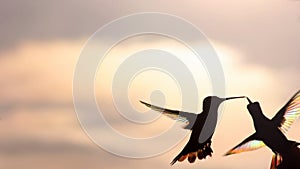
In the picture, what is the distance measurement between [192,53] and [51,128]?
0.75 meters

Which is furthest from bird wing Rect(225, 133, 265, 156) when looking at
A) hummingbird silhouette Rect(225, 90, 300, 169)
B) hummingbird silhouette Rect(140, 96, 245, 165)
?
hummingbird silhouette Rect(140, 96, 245, 165)

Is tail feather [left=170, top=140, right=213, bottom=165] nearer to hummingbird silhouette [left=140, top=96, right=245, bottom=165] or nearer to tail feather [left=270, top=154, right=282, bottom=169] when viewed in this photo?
hummingbird silhouette [left=140, top=96, right=245, bottom=165]

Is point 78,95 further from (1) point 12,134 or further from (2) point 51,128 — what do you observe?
(1) point 12,134

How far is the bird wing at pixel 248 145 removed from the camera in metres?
2.50

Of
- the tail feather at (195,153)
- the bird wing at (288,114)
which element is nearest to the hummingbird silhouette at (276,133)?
the bird wing at (288,114)

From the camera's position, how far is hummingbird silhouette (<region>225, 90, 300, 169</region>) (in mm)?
2533

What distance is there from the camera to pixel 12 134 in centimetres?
246

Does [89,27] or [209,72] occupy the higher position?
[89,27]

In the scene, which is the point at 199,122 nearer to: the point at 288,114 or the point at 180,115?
the point at 180,115

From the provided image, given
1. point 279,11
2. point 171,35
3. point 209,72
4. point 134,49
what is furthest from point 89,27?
point 279,11

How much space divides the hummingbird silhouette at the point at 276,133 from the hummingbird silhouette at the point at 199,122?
0.14 meters

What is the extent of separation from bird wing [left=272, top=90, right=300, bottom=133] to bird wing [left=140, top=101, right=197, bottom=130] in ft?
1.29

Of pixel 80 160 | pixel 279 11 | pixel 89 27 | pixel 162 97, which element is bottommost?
pixel 80 160

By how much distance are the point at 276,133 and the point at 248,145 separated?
17 centimetres
